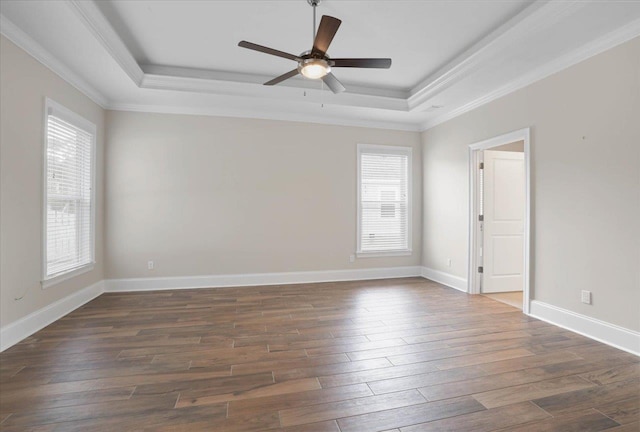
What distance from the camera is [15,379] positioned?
7.38ft

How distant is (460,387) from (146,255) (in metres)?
4.48

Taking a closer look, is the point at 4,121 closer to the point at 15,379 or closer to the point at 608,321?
the point at 15,379

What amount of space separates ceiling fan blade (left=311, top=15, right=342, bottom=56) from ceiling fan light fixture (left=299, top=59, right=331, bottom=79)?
0.24 feet

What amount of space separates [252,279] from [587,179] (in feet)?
14.7

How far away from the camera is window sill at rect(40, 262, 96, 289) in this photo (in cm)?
337

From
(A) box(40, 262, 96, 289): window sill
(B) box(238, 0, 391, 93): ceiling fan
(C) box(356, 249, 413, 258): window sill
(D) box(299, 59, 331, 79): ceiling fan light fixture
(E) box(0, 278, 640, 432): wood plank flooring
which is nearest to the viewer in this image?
(E) box(0, 278, 640, 432): wood plank flooring

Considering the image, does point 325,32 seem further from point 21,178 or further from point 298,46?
point 21,178

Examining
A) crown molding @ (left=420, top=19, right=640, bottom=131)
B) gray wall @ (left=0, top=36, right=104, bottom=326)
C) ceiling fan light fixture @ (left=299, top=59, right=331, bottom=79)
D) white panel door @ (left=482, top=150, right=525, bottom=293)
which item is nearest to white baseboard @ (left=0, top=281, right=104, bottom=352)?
gray wall @ (left=0, top=36, right=104, bottom=326)

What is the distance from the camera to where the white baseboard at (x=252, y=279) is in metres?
4.76

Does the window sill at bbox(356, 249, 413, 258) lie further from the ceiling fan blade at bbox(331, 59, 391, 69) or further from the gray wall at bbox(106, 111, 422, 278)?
the ceiling fan blade at bbox(331, 59, 391, 69)

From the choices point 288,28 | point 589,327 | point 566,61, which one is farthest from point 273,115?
point 589,327

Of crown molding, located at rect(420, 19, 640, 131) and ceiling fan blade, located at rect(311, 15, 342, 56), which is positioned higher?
crown molding, located at rect(420, 19, 640, 131)

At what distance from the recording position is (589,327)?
309 cm

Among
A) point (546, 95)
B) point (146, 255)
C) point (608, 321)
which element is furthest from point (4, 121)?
point (608, 321)
